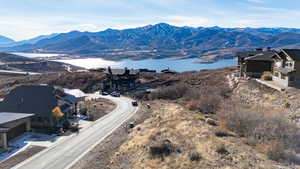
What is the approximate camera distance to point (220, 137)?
25.7 meters

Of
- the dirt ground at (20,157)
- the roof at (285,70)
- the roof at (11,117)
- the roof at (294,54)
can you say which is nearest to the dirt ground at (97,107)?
the roof at (11,117)

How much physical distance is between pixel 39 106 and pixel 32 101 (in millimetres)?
1780

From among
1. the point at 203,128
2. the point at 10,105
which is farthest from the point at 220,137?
the point at 10,105

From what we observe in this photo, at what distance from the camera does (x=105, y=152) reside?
92.3ft

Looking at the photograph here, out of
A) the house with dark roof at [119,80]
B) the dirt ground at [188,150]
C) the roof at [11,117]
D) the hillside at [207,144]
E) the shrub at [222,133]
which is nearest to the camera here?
the dirt ground at [188,150]

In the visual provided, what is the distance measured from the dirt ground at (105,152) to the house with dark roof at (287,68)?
2556 cm

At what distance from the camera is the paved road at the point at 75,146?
25198mm

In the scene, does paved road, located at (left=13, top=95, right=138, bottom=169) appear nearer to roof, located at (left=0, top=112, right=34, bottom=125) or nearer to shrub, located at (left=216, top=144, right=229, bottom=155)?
roof, located at (left=0, top=112, right=34, bottom=125)

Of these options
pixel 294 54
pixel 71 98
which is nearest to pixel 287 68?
pixel 294 54

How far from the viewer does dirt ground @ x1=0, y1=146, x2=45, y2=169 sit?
25000 mm

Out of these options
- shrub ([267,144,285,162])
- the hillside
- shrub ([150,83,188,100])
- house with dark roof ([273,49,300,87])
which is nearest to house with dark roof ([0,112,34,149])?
the hillside

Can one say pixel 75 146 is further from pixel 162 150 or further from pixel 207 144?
pixel 207 144

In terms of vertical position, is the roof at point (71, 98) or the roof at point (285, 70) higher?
the roof at point (285, 70)

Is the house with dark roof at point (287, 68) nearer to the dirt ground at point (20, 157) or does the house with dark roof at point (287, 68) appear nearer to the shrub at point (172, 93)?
the shrub at point (172, 93)
